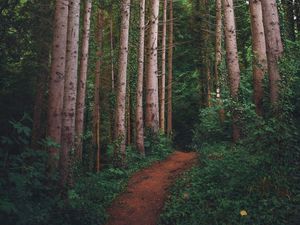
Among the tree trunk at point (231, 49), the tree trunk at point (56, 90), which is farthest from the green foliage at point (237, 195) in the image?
the tree trunk at point (231, 49)

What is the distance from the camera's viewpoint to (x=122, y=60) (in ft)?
42.8

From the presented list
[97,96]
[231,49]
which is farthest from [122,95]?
[97,96]

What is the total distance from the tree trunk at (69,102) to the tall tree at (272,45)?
5051mm

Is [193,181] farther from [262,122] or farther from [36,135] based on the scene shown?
[36,135]

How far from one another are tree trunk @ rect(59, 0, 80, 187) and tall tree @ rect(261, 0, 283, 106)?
5051 millimetres

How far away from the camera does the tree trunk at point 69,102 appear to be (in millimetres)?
8250

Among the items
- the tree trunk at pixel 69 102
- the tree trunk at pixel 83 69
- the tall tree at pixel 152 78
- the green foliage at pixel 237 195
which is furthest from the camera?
the tall tree at pixel 152 78

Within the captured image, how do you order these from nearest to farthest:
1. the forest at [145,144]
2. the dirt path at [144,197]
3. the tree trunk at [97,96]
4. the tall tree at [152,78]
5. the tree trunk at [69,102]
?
the forest at [145,144] → the dirt path at [144,197] → the tree trunk at [69,102] → the tall tree at [152,78] → the tree trunk at [97,96]

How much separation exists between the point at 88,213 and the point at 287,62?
233 inches

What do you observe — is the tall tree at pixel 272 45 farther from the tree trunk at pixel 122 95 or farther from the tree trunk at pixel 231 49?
the tree trunk at pixel 122 95

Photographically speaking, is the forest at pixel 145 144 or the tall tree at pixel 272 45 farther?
the tall tree at pixel 272 45

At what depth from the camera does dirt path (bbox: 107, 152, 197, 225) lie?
8141 millimetres

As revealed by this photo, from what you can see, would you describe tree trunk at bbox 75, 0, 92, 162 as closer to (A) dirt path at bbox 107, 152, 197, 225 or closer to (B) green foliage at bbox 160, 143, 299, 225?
(A) dirt path at bbox 107, 152, 197, 225

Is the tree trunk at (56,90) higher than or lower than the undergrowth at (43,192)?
higher
